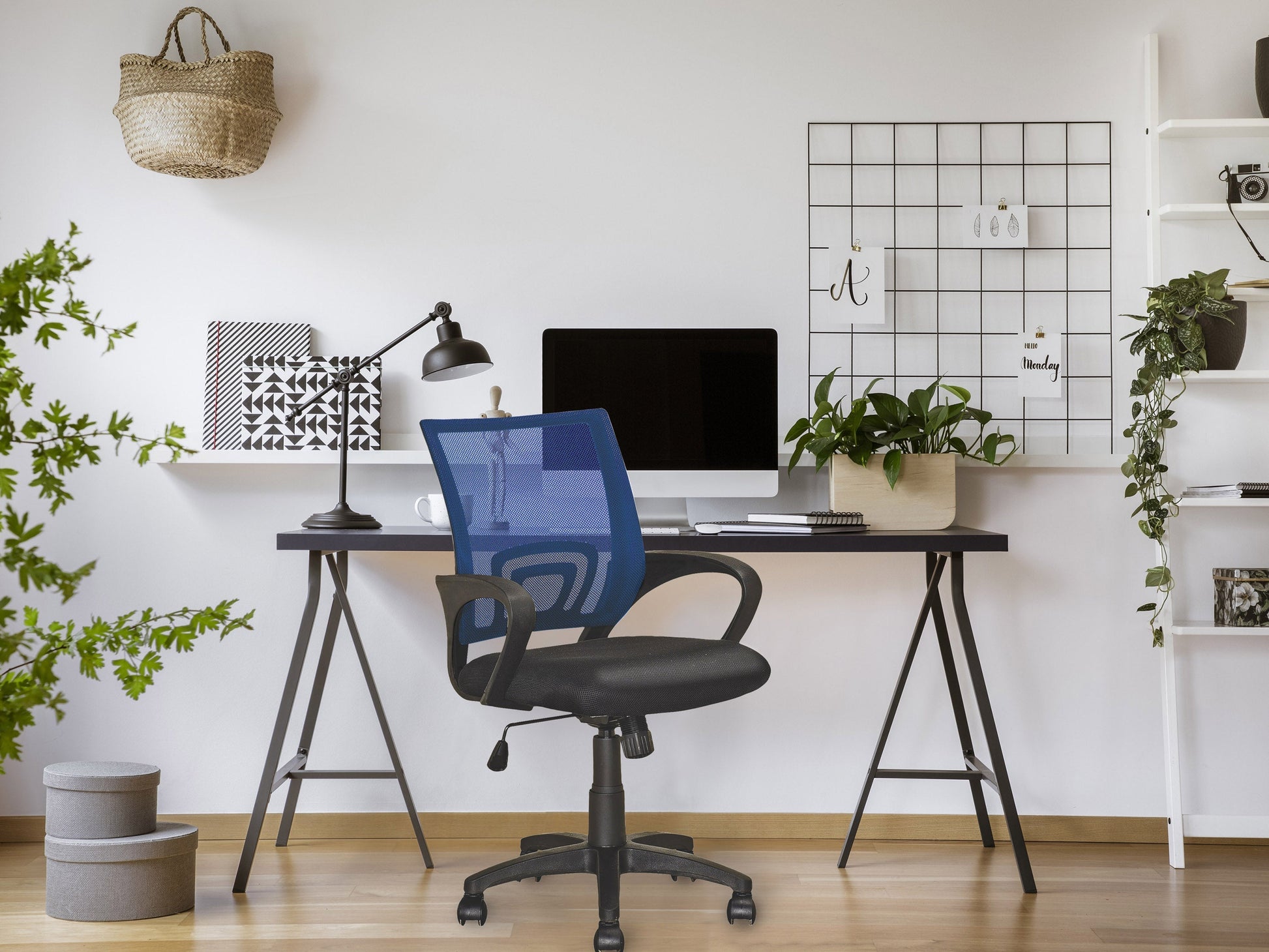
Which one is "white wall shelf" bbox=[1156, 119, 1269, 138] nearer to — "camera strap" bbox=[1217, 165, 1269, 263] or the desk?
"camera strap" bbox=[1217, 165, 1269, 263]

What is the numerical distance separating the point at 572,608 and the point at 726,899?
753 millimetres

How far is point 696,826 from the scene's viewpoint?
9.02 ft

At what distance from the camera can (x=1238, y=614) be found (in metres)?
2.57

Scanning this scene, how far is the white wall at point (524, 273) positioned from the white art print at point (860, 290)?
96 millimetres

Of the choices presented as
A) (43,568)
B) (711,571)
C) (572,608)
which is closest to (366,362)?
(572,608)

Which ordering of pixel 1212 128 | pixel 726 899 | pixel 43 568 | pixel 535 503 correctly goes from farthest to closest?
1. pixel 1212 128
2. pixel 726 899
3. pixel 535 503
4. pixel 43 568

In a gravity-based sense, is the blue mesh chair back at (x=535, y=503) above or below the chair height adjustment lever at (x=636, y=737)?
above

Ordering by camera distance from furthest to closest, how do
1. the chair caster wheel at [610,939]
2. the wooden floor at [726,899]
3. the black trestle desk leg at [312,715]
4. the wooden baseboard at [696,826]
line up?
the wooden baseboard at [696,826], the black trestle desk leg at [312,715], the wooden floor at [726,899], the chair caster wheel at [610,939]

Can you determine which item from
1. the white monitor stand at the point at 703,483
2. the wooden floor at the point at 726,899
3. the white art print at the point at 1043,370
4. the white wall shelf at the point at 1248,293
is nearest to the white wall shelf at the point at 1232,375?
the white wall shelf at the point at 1248,293

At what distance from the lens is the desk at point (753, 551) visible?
7.25 feet

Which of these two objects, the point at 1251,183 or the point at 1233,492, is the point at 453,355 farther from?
the point at 1251,183

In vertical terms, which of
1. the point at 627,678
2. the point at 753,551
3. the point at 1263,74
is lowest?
the point at 627,678

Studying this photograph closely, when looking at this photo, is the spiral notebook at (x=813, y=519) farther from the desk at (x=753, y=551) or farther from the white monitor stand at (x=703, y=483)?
the white monitor stand at (x=703, y=483)

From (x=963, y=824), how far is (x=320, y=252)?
7.49 feet
